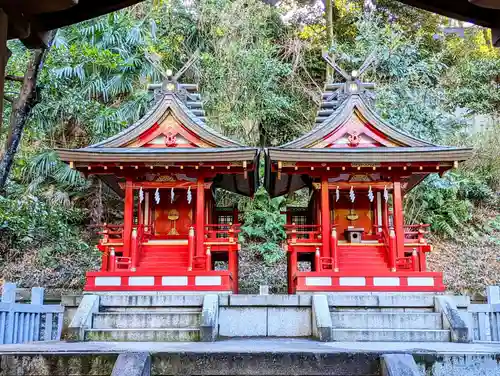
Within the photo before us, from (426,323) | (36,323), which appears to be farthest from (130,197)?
(426,323)

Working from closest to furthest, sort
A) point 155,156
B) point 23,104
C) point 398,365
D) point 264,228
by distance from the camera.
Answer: point 398,365 → point 23,104 → point 155,156 → point 264,228

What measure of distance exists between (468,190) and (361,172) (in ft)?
33.8

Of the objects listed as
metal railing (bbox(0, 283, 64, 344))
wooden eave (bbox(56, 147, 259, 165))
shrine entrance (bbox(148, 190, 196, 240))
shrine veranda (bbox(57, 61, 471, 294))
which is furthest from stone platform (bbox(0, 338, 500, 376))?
shrine entrance (bbox(148, 190, 196, 240))

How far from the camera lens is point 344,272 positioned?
962cm

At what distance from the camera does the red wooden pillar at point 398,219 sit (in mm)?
9977

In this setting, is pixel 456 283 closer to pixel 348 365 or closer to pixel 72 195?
pixel 348 365

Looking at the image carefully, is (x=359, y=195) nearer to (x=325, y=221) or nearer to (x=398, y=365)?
(x=325, y=221)

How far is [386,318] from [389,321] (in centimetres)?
8

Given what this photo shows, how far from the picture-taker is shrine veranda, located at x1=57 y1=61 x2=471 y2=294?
9562mm

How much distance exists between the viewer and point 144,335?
7.71 m

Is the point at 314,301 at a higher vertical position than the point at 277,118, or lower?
lower

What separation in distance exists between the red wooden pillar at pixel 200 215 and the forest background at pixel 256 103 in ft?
15.0

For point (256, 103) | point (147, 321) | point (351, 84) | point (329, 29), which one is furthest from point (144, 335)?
point (329, 29)

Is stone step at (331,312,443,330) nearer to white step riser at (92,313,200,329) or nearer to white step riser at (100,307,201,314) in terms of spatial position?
white step riser at (92,313,200,329)
